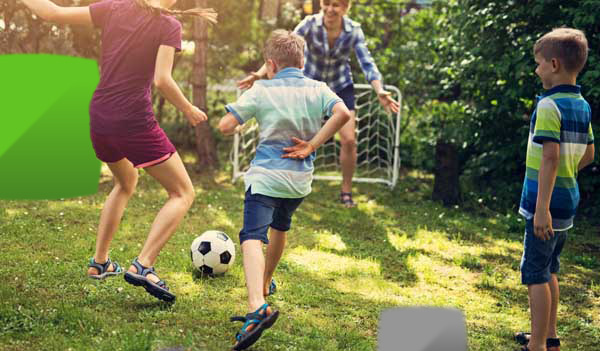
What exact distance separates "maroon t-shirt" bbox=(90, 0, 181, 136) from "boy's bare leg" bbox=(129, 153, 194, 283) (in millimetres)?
235

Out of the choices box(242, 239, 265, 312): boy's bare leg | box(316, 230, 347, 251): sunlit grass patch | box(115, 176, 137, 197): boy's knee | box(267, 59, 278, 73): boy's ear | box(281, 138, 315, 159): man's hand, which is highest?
box(267, 59, 278, 73): boy's ear

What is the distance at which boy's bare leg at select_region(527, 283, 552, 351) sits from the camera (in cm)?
322

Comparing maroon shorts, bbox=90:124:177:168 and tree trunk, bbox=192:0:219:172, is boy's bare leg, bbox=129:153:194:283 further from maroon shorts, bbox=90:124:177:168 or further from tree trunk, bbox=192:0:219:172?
tree trunk, bbox=192:0:219:172

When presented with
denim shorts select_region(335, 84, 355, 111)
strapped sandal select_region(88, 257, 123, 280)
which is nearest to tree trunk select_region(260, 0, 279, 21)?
denim shorts select_region(335, 84, 355, 111)

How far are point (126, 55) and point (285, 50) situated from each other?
2.52ft

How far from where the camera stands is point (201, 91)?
24.8 ft

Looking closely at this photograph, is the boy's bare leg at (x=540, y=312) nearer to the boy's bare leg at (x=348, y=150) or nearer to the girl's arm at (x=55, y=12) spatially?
the girl's arm at (x=55, y=12)

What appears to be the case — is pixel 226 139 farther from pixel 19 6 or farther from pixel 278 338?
pixel 278 338

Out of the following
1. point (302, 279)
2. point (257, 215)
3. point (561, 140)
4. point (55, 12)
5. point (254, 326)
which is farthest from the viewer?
point (302, 279)

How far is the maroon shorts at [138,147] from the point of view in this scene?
3504 mm

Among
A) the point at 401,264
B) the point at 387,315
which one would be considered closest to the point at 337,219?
the point at 401,264

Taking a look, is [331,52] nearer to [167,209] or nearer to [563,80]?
[167,209]

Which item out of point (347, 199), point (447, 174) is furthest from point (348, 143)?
point (447, 174)

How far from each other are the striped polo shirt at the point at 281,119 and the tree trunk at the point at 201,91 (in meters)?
4.30
